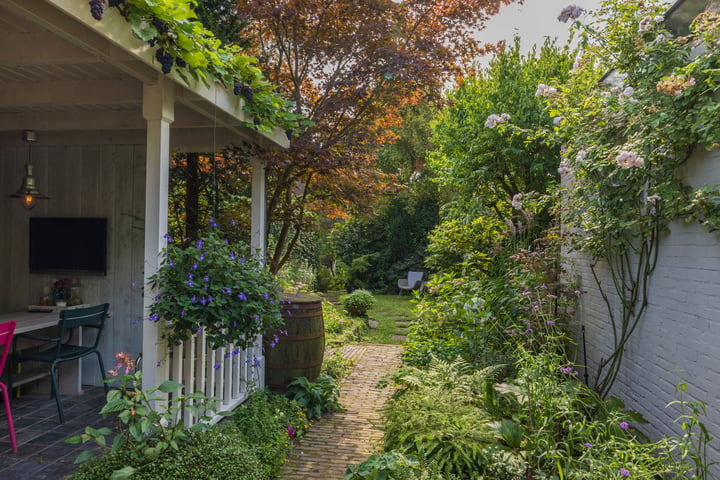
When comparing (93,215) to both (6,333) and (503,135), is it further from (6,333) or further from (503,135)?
(503,135)

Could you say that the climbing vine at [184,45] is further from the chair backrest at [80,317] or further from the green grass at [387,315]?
the green grass at [387,315]

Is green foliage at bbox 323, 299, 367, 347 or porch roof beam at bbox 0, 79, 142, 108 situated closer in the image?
porch roof beam at bbox 0, 79, 142, 108

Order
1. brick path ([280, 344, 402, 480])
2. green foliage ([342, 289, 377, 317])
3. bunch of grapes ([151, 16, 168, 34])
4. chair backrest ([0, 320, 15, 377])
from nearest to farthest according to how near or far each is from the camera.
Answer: bunch of grapes ([151, 16, 168, 34]), chair backrest ([0, 320, 15, 377]), brick path ([280, 344, 402, 480]), green foliage ([342, 289, 377, 317])

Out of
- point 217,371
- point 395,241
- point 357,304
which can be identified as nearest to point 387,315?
point 357,304

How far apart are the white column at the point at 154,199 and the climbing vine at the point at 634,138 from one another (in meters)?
2.66

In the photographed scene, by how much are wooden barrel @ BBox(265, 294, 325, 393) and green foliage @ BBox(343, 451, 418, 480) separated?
1610 millimetres

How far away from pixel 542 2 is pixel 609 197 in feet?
13.4

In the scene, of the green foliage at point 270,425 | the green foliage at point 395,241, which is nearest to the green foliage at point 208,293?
the green foliage at point 270,425

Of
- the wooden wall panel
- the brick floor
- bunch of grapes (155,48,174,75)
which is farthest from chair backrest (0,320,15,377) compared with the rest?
bunch of grapes (155,48,174,75)

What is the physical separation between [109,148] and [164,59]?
103 inches

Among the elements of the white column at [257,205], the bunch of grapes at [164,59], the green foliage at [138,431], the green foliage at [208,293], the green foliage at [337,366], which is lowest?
the green foliage at [337,366]

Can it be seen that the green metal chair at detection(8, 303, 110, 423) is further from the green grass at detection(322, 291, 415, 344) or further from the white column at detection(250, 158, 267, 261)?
the green grass at detection(322, 291, 415, 344)

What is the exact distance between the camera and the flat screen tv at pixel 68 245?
175 inches

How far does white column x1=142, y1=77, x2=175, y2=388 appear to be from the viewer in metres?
2.69
